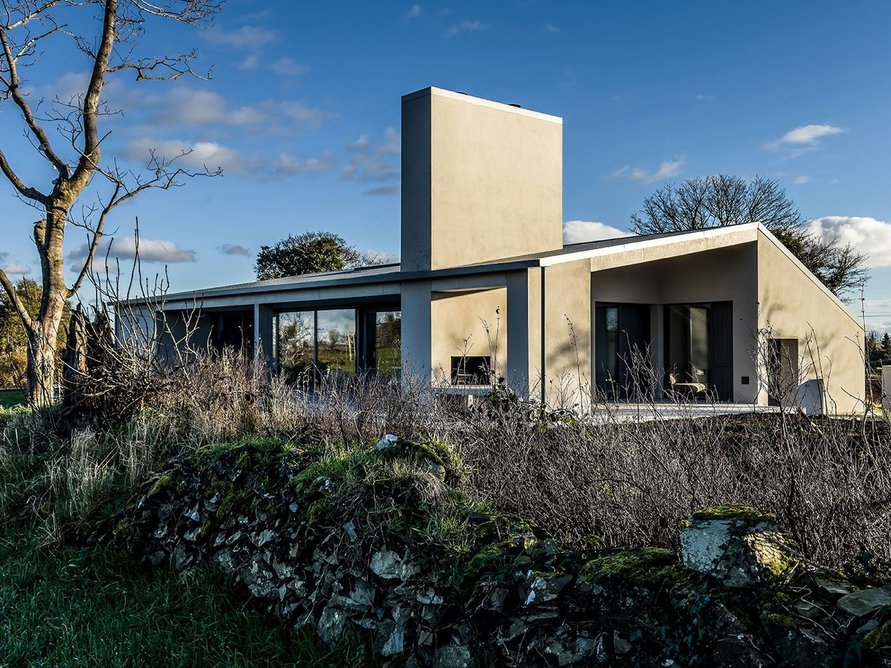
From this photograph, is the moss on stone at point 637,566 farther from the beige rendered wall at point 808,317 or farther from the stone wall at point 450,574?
the beige rendered wall at point 808,317

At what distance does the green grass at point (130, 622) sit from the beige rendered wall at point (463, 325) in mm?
7982

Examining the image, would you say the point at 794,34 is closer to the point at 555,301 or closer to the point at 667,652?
the point at 555,301

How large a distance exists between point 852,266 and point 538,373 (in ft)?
68.6

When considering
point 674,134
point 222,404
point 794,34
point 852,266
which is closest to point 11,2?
point 222,404

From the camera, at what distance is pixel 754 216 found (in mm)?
28891

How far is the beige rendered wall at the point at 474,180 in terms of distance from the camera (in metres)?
13.4

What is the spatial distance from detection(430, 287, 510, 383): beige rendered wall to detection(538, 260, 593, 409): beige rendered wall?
122 cm

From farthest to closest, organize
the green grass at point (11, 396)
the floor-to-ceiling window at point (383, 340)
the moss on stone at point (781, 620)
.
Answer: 1. the green grass at point (11, 396)
2. the floor-to-ceiling window at point (383, 340)
3. the moss on stone at point (781, 620)

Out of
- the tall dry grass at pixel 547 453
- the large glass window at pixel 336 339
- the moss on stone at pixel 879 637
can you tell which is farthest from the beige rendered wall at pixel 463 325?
the moss on stone at pixel 879 637

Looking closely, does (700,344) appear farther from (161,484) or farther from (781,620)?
(781,620)

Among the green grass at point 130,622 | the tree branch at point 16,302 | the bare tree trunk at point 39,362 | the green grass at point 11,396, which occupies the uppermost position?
the tree branch at point 16,302

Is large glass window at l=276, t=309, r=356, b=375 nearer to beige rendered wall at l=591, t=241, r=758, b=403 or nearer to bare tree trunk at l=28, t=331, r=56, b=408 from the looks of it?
bare tree trunk at l=28, t=331, r=56, b=408

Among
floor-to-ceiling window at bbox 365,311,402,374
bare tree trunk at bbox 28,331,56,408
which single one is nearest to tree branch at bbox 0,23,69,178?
bare tree trunk at bbox 28,331,56,408

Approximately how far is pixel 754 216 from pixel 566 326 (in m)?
20.5
